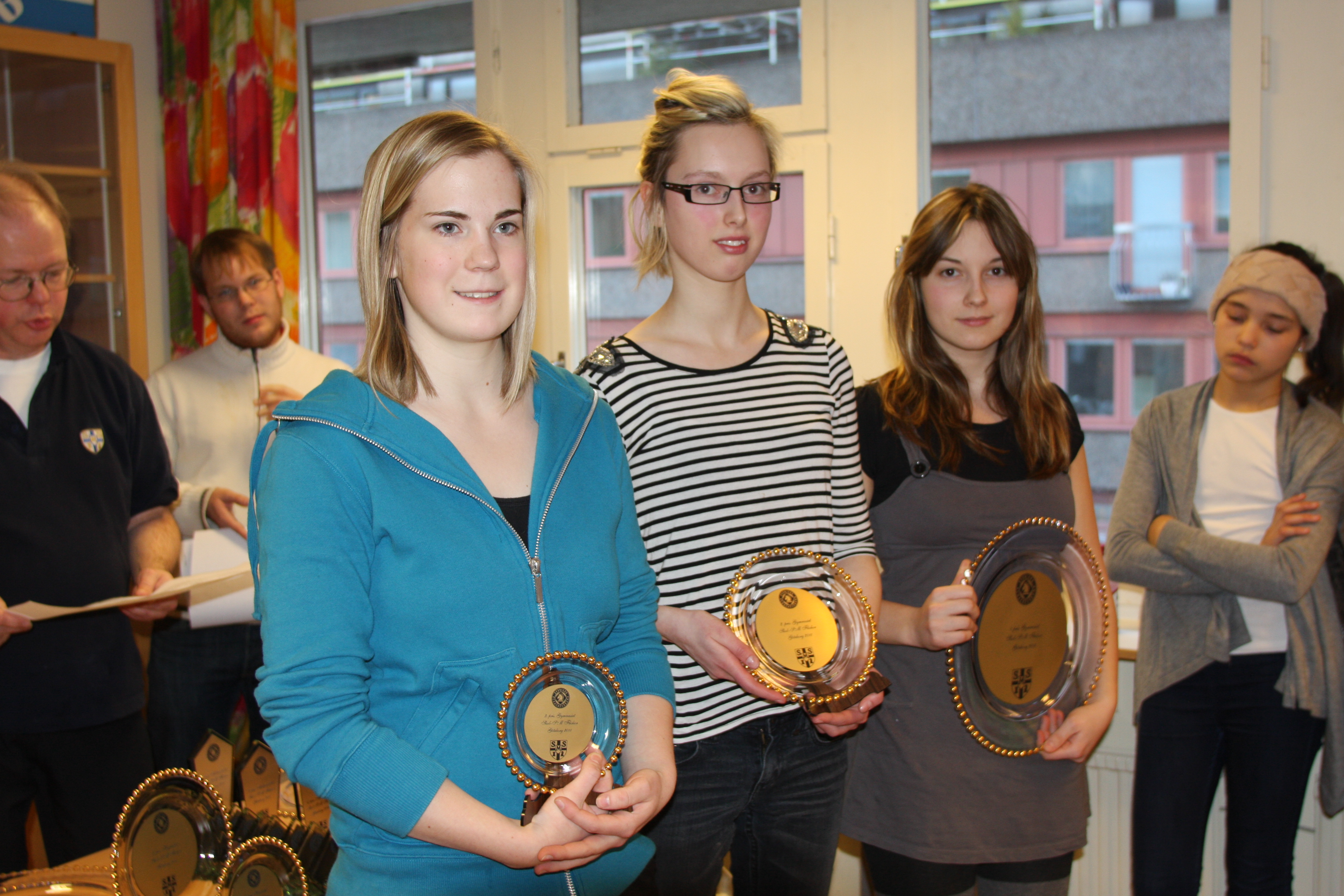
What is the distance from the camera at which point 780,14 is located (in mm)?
3326

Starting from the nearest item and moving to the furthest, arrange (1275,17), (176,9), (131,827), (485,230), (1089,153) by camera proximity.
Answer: (485,230), (131,827), (1275,17), (1089,153), (176,9)

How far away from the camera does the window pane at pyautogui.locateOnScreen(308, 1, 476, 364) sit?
4.07 metres

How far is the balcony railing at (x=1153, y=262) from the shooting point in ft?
9.79

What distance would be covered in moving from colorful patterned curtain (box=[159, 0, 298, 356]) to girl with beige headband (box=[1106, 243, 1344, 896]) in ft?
10.4

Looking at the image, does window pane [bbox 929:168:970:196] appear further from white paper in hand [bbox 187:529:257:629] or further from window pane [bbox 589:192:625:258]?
white paper in hand [bbox 187:529:257:629]

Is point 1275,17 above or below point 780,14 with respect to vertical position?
below

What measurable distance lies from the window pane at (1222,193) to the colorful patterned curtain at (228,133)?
3235 millimetres

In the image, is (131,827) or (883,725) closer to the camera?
(131,827)

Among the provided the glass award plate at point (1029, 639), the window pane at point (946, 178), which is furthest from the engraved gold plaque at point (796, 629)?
the window pane at point (946, 178)

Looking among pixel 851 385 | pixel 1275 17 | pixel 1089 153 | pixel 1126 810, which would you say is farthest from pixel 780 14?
pixel 1126 810

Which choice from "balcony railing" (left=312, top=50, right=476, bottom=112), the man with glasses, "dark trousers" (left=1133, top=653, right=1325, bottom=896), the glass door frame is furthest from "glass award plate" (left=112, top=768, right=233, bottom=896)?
"balcony railing" (left=312, top=50, right=476, bottom=112)

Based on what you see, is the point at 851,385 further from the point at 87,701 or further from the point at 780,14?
the point at 780,14

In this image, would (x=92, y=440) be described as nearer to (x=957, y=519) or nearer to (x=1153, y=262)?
(x=957, y=519)

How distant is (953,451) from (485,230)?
1.01 metres
